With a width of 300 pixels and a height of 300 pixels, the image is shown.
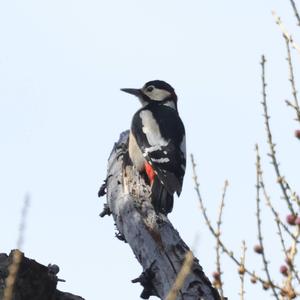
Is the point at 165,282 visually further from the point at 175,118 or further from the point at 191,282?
the point at 175,118

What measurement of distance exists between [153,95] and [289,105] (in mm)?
5354

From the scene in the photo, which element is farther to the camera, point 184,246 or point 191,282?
point 184,246

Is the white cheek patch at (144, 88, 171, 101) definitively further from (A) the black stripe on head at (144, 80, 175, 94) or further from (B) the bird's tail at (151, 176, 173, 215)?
(B) the bird's tail at (151, 176, 173, 215)

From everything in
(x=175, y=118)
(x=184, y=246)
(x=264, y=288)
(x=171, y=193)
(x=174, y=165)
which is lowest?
(x=264, y=288)

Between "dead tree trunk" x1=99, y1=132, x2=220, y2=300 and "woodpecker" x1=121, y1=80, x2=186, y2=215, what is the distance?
21cm

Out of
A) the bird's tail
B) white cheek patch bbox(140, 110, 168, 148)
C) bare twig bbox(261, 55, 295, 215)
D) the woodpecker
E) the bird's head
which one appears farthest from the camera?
the bird's head

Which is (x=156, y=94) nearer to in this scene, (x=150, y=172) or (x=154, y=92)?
(x=154, y=92)

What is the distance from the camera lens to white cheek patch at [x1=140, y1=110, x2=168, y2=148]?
25.3 ft

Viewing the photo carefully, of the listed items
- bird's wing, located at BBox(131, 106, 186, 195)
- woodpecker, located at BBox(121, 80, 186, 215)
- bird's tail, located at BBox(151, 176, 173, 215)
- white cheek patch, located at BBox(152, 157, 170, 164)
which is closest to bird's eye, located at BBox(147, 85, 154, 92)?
woodpecker, located at BBox(121, 80, 186, 215)

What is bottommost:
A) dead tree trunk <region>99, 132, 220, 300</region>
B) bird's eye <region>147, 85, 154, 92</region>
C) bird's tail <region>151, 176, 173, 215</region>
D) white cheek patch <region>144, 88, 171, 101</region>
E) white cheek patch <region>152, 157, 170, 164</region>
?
dead tree trunk <region>99, 132, 220, 300</region>

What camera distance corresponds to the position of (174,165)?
741 cm

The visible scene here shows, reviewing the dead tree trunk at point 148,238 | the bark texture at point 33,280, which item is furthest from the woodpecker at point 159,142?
the bark texture at point 33,280

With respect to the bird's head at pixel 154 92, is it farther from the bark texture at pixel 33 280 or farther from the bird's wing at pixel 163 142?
the bark texture at pixel 33 280

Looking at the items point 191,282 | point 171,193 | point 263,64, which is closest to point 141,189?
point 171,193
